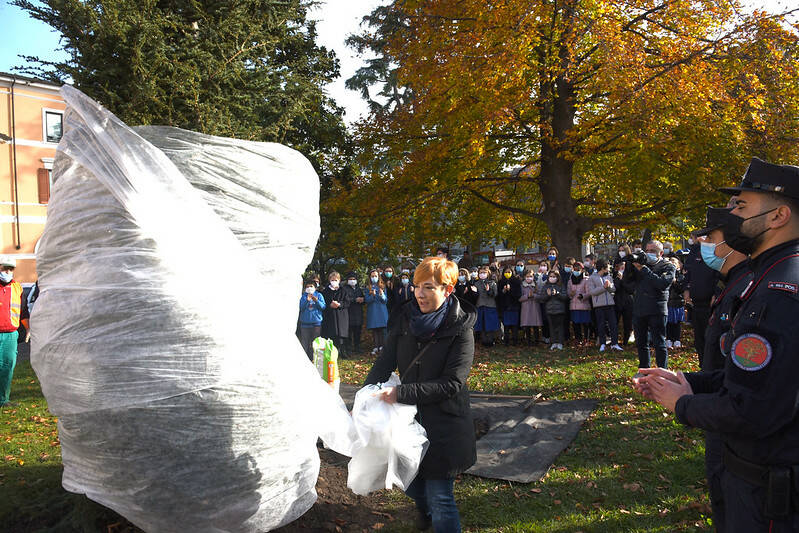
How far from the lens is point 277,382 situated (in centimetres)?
308

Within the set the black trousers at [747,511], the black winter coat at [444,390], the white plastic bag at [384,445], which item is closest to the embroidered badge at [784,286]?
the black trousers at [747,511]

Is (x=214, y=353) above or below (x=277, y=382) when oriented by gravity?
above

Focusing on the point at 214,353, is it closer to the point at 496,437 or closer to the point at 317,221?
the point at 317,221

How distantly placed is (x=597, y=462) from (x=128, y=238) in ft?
15.7

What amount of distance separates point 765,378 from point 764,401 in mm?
79

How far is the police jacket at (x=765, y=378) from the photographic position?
186 cm

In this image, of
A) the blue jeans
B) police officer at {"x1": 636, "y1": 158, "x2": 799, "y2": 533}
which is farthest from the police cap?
the blue jeans

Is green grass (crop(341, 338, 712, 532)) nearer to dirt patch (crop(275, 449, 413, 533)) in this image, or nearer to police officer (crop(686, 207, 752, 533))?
dirt patch (crop(275, 449, 413, 533))

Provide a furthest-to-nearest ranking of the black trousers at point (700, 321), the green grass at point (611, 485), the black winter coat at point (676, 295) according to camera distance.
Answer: the black winter coat at point (676, 295) < the black trousers at point (700, 321) < the green grass at point (611, 485)

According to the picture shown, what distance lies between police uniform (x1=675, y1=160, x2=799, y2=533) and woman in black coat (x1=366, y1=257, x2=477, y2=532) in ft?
4.70

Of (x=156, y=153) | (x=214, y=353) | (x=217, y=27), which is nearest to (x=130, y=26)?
(x=217, y=27)

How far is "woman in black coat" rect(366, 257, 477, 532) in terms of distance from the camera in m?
3.26

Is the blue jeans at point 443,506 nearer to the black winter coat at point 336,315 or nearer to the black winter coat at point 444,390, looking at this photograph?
the black winter coat at point 444,390

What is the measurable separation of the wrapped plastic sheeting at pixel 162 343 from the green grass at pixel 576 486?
1288mm
